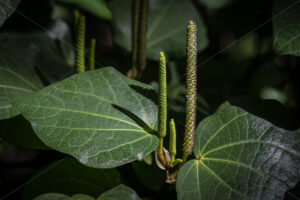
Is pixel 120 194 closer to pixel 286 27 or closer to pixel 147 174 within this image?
pixel 147 174

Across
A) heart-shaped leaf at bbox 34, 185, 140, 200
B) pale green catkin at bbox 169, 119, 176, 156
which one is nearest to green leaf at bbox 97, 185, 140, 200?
heart-shaped leaf at bbox 34, 185, 140, 200

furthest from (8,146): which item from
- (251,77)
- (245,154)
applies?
(251,77)

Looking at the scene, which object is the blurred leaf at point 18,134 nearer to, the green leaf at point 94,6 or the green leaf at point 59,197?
the green leaf at point 59,197

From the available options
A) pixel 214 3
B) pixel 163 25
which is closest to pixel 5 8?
pixel 163 25

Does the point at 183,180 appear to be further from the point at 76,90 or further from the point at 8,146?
the point at 8,146

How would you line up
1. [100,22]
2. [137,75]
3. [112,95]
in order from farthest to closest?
[100,22] < [137,75] < [112,95]

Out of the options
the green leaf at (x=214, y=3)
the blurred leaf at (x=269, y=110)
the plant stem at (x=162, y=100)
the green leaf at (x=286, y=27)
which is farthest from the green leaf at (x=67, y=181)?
the green leaf at (x=214, y=3)
